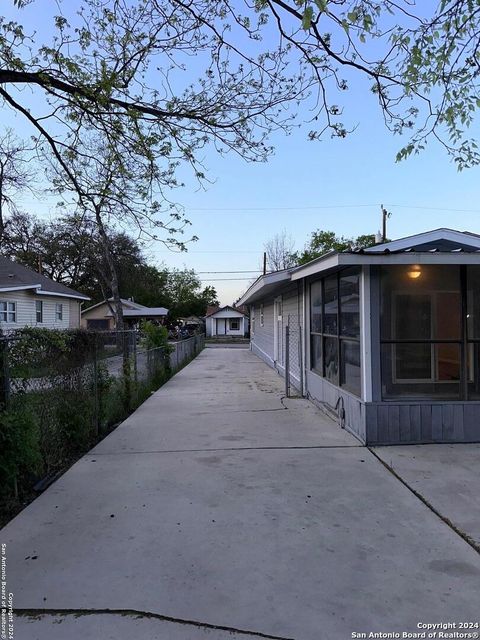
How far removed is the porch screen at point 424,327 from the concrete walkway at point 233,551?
139 centimetres

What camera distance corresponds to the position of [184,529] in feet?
11.3

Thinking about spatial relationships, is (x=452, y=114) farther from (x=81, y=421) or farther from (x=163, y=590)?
(x=81, y=421)

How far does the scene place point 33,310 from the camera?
2088cm

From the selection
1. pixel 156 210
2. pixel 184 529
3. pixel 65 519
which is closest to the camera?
pixel 184 529

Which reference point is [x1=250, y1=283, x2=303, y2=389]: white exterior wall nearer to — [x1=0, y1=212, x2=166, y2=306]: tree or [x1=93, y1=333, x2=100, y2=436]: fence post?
[x1=93, y1=333, x2=100, y2=436]: fence post

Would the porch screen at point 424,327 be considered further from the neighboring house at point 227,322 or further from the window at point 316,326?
the neighboring house at point 227,322

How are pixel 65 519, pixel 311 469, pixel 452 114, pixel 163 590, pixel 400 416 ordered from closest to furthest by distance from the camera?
1. pixel 163 590
2. pixel 65 519
3. pixel 452 114
4. pixel 311 469
5. pixel 400 416

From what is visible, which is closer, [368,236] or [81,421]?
[81,421]

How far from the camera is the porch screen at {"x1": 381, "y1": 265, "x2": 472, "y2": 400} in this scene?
5.93 m

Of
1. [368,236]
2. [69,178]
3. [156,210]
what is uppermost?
[368,236]

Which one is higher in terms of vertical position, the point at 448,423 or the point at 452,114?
the point at 452,114

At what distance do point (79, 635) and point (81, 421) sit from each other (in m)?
3.80

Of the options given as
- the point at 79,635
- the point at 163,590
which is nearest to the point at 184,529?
the point at 163,590

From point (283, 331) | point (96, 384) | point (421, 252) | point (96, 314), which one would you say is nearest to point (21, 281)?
point (283, 331)
